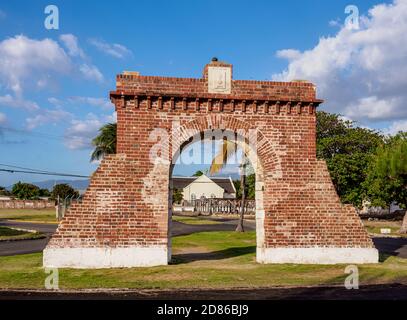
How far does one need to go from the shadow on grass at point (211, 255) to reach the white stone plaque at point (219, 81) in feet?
16.6

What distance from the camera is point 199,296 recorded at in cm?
845

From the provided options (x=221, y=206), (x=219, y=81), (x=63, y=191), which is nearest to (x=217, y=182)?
(x=221, y=206)

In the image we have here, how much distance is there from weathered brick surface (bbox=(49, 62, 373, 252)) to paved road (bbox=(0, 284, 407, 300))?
3043 millimetres

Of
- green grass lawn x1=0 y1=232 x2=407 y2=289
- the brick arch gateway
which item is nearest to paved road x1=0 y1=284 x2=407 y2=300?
green grass lawn x1=0 y1=232 x2=407 y2=289

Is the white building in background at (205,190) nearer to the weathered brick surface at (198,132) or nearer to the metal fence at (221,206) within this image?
the metal fence at (221,206)

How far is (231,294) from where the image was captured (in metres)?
8.60

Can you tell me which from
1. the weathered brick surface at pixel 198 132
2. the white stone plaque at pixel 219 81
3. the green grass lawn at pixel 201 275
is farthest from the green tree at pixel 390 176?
the white stone plaque at pixel 219 81

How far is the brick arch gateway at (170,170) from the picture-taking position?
11750 mm

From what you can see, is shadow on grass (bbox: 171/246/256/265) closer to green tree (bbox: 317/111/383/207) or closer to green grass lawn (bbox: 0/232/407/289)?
green grass lawn (bbox: 0/232/407/289)

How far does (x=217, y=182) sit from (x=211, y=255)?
218 ft

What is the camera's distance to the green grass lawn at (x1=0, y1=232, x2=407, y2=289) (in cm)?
957

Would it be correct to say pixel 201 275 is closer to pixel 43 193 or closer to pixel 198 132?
pixel 198 132
